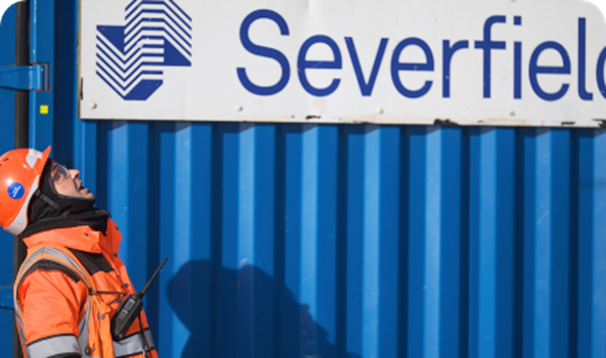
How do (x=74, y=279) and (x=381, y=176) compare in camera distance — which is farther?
(x=381, y=176)

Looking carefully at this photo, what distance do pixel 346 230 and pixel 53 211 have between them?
1275 mm

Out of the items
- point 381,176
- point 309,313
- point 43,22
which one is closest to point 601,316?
point 381,176

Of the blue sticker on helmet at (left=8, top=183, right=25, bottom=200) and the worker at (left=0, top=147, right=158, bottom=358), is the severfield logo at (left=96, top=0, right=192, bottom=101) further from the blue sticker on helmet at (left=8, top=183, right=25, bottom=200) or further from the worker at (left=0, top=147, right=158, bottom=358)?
the blue sticker on helmet at (left=8, top=183, right=25, bottom=200)

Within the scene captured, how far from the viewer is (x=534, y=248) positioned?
231 centimetres

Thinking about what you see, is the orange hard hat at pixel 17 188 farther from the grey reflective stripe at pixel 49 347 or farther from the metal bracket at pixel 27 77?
the metal bracket at pixel 27 77

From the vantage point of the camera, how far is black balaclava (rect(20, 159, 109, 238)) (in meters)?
1.56

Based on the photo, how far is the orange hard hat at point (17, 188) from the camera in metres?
1.55

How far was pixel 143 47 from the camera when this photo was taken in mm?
2119

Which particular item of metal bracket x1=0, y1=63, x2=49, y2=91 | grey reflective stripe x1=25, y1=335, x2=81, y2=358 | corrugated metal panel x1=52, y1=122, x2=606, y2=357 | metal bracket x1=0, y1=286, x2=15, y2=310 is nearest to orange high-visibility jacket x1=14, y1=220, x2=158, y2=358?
grey reflective stripe x1=25, y1=335, x2=81, y2=358

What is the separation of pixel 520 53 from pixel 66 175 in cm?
220

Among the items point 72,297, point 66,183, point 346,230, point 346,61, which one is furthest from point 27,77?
point 346,230

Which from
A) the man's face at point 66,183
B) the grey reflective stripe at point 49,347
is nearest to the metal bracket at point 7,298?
the man's face at point 66,183

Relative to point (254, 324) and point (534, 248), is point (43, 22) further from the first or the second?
point (534, 248)

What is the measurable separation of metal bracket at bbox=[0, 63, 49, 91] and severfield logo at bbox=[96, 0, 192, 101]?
0.25 m
